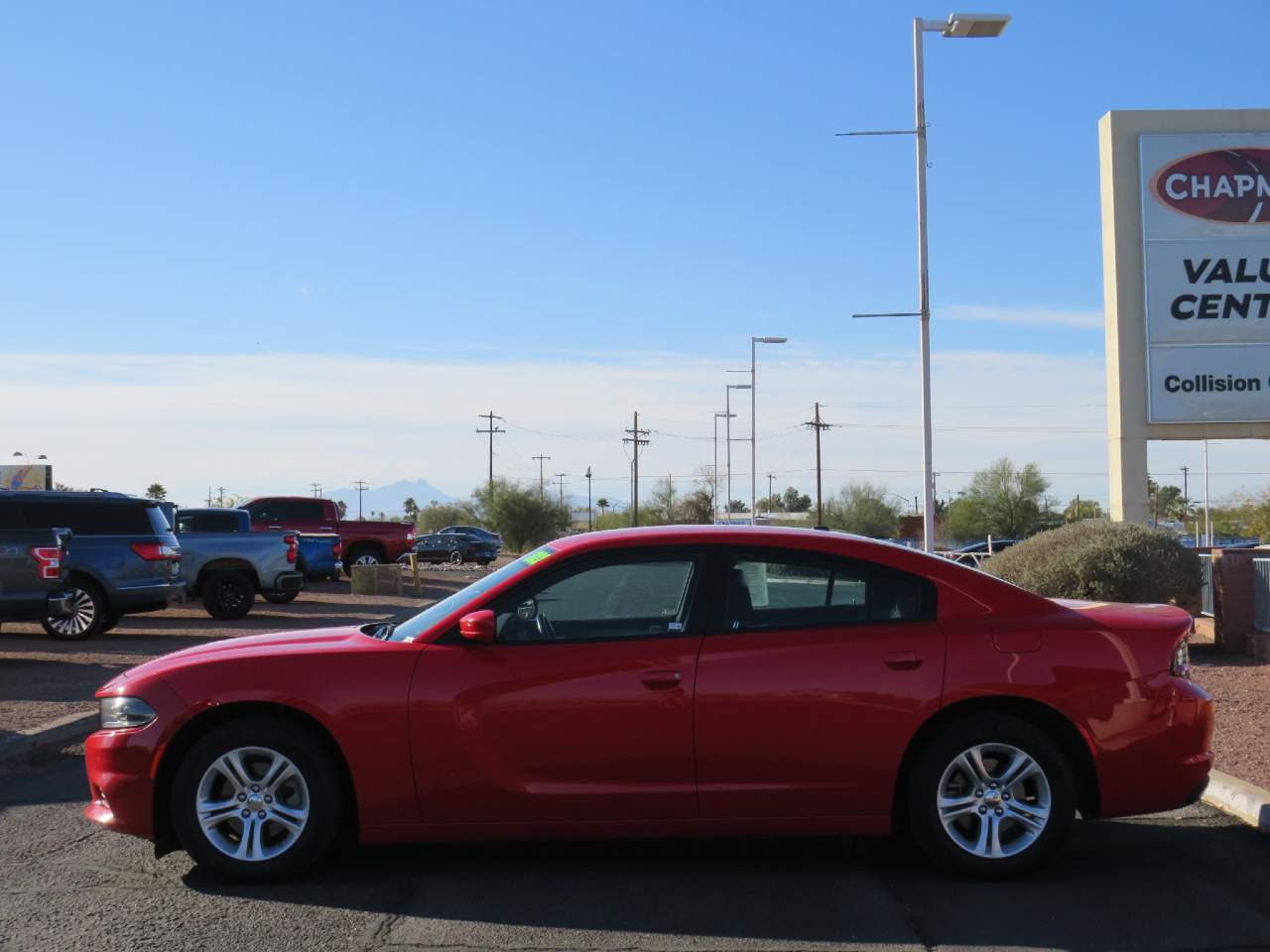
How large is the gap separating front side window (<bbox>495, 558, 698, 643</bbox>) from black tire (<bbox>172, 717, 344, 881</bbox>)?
40.9 inches

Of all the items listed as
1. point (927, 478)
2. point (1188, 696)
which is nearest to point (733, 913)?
point (1188, 696)

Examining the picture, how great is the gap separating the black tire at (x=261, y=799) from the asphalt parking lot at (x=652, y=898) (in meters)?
0.12

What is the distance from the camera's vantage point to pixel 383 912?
19.0 feet

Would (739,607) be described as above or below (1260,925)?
above

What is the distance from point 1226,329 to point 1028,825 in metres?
18.3

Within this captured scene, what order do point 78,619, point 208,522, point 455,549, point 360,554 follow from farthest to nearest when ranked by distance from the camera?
point 455,549 → point 360,554 → point 208,522 → point 78,619

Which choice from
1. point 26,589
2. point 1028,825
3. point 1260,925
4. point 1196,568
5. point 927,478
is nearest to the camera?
point 1260,925

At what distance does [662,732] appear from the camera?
613cm

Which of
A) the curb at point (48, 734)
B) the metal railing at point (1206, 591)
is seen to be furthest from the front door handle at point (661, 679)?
the metal railing at point (1206, 591)

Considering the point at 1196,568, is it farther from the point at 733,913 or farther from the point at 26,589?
the point at 26,589

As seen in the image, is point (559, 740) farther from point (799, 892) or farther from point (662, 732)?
point (799, 892)

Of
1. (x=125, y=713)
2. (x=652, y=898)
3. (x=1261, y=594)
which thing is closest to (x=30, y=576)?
(x=125, y=713)

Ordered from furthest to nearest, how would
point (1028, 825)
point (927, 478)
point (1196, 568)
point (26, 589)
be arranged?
point (927, 478) → point (1196, 568) → point (26, 589) → point (1028, 825)

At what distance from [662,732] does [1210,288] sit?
19.1 meters
